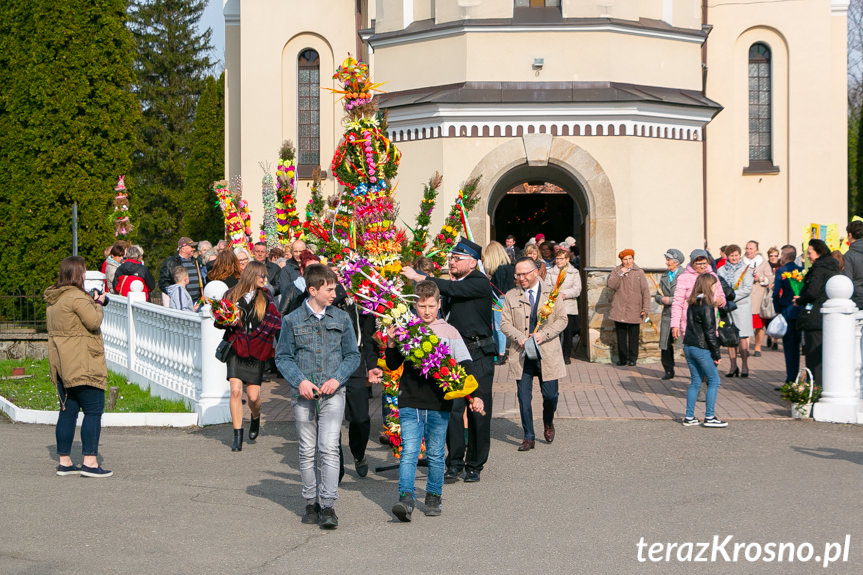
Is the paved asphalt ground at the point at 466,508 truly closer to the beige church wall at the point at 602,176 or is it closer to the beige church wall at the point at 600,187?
the beige church wall at the point at 600,187

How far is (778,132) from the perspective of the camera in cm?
2273

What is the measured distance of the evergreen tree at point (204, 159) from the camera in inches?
1614

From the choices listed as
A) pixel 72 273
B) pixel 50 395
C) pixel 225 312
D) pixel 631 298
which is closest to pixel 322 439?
pixel 225 312

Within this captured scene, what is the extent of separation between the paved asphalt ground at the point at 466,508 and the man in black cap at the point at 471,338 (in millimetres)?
273

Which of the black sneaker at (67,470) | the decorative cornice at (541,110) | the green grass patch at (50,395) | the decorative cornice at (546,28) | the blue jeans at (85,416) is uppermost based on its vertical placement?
the decorative cornice at (546,28)

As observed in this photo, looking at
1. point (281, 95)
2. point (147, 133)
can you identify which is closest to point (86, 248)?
point (281, 95)

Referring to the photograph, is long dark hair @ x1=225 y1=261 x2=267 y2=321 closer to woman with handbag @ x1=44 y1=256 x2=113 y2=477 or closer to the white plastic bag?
woman with handbag @ x1=44 y1=256 x2=113 y2=477

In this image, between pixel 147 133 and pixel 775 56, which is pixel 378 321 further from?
pixel 147 133

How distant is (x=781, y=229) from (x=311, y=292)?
A: 57.3 ft

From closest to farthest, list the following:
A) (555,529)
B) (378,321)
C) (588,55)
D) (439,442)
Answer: (555,529) → (439,442) → (378,321) → (588,55)

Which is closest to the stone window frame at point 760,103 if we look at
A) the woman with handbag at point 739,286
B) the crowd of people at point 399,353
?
the woman with handbag at point 739,286

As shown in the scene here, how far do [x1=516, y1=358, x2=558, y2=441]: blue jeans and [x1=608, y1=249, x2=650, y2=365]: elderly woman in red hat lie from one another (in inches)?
250

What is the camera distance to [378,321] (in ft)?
28.8

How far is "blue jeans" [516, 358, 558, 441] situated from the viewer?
9.76m
